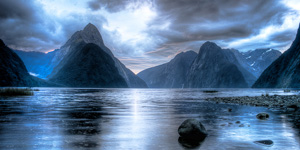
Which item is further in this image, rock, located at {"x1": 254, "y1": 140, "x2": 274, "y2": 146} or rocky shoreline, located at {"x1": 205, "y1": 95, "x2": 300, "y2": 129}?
rocky shoreline, located at {"x1": 205, "y1": 95, "x2": 300, "y2": 129}

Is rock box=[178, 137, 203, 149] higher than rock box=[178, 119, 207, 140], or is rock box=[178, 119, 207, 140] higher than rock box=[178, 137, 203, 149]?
rock box=[178, 119, 207, 140]

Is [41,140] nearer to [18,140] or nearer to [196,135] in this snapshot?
[18,140]

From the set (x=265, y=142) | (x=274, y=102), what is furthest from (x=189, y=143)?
(x=274, y=102)

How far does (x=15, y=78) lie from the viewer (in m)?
190

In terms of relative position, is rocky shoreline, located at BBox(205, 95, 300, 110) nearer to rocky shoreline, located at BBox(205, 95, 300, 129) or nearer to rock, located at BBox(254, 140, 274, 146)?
rocky shoreline, located at BBox(205, 95, 300, 129)

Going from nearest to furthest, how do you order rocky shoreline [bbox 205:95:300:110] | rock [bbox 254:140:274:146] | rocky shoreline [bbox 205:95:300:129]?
rock [bbox 254:140:274:146]
rocky shoreline [bbox 205:95:300:129]
rocky shoreline [bbox 205:95:300:110]

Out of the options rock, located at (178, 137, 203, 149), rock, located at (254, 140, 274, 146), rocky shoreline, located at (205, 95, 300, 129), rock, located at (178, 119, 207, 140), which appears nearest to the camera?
rock, located at (178, 137, 203, 149)

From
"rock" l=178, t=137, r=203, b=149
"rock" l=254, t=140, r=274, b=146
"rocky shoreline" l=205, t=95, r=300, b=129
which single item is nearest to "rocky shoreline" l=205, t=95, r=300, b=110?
"rocky shoreline" l=205, t=95, r=300, b=129

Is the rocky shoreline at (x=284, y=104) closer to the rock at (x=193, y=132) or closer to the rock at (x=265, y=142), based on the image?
the rock at (x=265, y=142)

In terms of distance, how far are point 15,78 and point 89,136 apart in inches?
8050

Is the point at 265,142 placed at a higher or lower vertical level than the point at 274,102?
higher

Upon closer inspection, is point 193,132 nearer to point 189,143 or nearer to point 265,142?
point 189,143

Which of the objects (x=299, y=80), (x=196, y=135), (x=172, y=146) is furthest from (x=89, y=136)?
(x=299, y=80)

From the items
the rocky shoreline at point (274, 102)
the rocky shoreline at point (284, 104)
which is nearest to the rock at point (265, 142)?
the rocky shoreline at point (284, 104)
